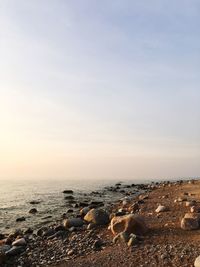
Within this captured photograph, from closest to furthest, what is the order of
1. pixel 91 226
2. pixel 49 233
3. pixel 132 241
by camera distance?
1. pixel 132 241
2. pixel 49 233
3. pixel 91 226

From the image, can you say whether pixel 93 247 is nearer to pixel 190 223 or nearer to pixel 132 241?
pixel 132 241

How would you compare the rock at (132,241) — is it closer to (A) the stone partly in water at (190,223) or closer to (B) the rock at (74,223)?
(A) the stone partly in water at (190,223)

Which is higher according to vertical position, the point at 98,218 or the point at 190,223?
the point at 190,223

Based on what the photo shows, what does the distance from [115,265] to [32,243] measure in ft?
20.5

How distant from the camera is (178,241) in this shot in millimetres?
14125

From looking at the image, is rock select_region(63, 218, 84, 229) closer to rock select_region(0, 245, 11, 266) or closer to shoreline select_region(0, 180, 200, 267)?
shoreline select_region(0, 180, 200, 267)

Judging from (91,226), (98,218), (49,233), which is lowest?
(49,233)

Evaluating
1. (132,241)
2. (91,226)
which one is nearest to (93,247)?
(132,241)

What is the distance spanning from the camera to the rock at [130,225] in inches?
618

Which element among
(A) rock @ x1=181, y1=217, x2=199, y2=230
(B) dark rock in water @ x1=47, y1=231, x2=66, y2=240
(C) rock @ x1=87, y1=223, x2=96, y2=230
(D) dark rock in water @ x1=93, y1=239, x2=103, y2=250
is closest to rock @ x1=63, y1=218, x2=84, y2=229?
(C) rock @ x1=87, y1=223, x2=96, y2=230

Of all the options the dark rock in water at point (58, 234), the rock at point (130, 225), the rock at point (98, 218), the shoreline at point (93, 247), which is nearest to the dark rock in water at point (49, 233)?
the shoreline at point (93, 247)

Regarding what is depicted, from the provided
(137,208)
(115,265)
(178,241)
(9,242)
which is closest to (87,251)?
(115,265)

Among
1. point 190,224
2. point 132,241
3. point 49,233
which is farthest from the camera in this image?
point 49,233

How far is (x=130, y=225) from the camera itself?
1589 cm
